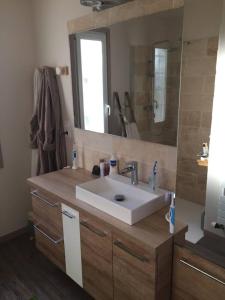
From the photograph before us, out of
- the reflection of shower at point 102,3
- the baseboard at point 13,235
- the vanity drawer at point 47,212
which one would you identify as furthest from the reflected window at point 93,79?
the baseboard at point 13,235

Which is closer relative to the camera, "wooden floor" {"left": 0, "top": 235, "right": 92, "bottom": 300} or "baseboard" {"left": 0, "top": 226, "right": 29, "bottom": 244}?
"wooden floor" {"left": 0, "top": 235, "right": 92, "bottom": 300}

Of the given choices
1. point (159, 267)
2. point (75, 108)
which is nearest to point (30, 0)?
point (75, 108)

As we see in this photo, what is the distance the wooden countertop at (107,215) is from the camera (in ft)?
4.50

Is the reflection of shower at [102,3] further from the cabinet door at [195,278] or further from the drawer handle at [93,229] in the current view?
the cabinet door at [195,278]

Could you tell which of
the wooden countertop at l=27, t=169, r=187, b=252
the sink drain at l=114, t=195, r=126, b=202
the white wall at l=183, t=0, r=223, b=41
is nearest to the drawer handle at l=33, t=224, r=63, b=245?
the wooden countertop at l=27, t=169, r=187, b=252

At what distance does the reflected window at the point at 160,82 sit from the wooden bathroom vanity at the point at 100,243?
2.10 ft

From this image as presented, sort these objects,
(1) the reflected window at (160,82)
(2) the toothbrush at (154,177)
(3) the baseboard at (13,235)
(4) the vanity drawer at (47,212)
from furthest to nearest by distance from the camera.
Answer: (3) the baseboard at (13,235) → (4) the vanity drawer at (47,212) → (2) the toothbrush at (154,177) → (1) the reflected window at (160,82)

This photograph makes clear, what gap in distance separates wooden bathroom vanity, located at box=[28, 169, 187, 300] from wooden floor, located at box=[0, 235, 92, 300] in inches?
9.4

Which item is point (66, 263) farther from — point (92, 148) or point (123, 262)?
point (92, 148)

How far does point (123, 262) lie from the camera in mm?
1509

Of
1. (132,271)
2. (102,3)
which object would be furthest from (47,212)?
(102,3)

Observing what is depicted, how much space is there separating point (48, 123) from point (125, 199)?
110cm

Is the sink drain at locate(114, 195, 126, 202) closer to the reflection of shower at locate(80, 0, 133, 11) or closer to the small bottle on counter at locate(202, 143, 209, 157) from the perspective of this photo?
the small bottle on counter at locate(202, 143, 209, 157)

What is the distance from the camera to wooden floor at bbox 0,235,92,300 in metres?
2.12
